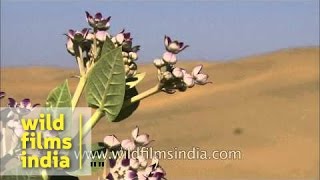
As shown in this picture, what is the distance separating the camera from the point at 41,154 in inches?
22.0

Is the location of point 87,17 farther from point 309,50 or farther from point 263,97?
point 309,50

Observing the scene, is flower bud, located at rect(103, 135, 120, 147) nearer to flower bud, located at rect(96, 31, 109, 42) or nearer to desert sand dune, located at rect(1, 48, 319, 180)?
flower bud, located at rect(96, 31, 109, 42)

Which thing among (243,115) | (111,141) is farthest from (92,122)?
(243,115)

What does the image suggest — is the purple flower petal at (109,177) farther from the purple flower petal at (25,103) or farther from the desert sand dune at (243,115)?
the desert sand dune at (243,115)

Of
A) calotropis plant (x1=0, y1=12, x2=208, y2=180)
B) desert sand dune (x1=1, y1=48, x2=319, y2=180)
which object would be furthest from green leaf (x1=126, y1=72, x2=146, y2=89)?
desert sand dune (x1=1, y1=48, x2=319, y2=180)

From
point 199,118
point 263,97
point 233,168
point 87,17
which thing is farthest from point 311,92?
point 87,17

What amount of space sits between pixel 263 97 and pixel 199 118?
1123 millimetres

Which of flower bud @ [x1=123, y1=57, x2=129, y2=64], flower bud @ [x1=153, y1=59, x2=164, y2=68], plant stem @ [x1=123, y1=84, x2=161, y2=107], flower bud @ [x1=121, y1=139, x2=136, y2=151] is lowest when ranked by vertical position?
flower bud @ [x1=121, y1=139, x2=136, y2=151]

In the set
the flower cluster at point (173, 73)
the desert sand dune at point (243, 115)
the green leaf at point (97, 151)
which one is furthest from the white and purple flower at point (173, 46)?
the desert sand dune at point (243, 115)

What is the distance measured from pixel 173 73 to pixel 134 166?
9 cm

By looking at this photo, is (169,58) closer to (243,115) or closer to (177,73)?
(177,73)

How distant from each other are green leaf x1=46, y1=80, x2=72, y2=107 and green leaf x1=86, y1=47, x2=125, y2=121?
0.05 feet

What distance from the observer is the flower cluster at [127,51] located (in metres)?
0.60

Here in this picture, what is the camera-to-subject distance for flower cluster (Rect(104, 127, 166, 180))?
542 millimetres
